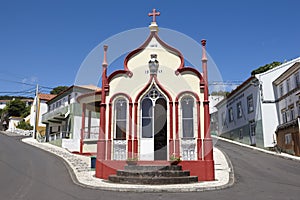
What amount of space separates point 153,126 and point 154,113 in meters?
0.61

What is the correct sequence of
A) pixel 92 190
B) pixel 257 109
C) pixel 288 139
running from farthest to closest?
1. pixel 257 109
2. pixel 288 139
3. pixel 92 190

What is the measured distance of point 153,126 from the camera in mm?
13070

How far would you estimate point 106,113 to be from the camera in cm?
1338

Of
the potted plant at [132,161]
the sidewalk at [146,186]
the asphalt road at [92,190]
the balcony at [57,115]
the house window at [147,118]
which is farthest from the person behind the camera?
the balcony at [57,115]

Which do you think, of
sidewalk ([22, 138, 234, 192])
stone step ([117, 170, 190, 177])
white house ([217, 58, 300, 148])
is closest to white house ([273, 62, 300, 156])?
white house ([217, 58, 300, 148])

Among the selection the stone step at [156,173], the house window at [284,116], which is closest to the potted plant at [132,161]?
the stone step at [156,173]

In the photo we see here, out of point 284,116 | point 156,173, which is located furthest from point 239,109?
point 156,173

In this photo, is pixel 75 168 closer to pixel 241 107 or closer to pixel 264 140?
pixel 264 140

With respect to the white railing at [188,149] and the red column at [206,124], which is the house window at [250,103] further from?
the white railing at [188,149]

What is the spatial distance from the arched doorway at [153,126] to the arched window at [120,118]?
85cm

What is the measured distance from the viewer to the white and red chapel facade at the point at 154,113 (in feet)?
41.5

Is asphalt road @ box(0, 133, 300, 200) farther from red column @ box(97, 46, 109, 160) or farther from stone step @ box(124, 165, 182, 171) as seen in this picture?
stone step @ box(124, 165, 182, 171)

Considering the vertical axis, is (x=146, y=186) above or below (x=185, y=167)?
below

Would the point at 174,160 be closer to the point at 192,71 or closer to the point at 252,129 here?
the point at 192,71
